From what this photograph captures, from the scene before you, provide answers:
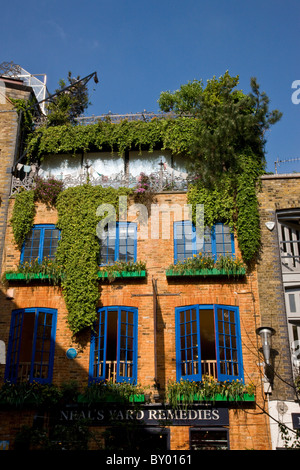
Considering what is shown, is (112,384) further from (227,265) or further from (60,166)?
(60,166)

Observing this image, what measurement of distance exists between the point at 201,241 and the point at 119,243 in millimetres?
2759

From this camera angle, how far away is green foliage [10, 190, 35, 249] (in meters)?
18.1

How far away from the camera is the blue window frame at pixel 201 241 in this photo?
17391 mm

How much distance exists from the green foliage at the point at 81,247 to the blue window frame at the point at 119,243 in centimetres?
35

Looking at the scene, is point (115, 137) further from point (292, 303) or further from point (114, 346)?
point (292, 303)

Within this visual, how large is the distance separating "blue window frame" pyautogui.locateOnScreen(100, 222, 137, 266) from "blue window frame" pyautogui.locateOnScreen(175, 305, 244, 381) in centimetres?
262

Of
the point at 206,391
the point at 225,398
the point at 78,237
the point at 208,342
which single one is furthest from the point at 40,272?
the point at 225,398

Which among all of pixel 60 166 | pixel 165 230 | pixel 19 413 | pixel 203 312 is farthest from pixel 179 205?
pixel 19 413

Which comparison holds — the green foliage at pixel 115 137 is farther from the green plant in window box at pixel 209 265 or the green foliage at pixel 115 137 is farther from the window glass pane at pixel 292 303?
the window glass pane at pixel 292 303

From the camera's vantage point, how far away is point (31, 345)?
17.1 meters

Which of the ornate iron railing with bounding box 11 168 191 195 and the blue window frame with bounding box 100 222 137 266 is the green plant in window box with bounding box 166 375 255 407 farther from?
the ornate iron railing with bounding box 11 168 191 195

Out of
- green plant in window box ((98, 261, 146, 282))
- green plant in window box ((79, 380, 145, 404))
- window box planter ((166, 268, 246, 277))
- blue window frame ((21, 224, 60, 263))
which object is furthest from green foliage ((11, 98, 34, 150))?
green plant in window box ((79, 380, 145, 404))

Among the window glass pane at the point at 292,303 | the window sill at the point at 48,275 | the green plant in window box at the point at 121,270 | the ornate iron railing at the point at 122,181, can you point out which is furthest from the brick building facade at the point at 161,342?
the ornate iron railing at the point at 122,181

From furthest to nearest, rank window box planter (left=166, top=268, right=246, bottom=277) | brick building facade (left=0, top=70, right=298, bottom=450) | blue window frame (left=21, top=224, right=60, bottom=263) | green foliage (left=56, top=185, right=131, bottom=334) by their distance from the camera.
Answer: blue window frame (left=21, top=224, right=60, bottom=263)
green foliage (left=56, top=185, right=131, bottom=334)
window box planter (left=166, top=268, right=246, bottom=277)
brick building facade (left=0, top=70, right=298, bottom=450)
